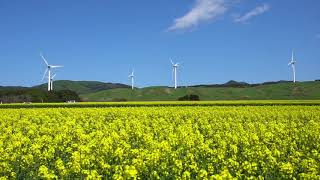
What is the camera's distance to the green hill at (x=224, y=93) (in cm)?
14788

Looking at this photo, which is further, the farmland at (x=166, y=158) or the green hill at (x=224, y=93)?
the green hill at (x=224, y=93)

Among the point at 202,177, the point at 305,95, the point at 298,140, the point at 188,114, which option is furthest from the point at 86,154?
the point at 305,95

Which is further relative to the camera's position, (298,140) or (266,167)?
(298,140)

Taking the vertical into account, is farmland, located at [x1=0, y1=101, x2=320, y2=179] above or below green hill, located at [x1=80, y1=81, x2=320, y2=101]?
below

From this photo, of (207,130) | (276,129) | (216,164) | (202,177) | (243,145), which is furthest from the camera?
(207,130)

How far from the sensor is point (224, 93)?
6265 inches

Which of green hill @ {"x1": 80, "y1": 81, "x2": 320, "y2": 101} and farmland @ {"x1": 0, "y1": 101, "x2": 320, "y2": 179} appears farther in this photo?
green hill @ {"x1": 80, "y1": 81, "x2": 320, "y2": 101}

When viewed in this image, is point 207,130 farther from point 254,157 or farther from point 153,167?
point 153,167

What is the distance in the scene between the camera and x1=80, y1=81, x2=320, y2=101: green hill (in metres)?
148

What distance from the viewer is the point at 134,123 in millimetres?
29922

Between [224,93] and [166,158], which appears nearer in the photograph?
[166,158]

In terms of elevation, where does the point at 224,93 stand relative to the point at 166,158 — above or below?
above

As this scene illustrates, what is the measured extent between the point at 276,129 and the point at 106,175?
13490 millimetres

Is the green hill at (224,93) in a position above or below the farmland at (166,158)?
above
